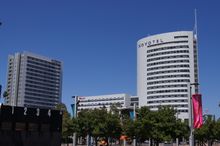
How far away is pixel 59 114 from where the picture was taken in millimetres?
55094

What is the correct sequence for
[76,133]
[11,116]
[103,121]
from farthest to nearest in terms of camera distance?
[76,133] → [103,121] → [11,116]

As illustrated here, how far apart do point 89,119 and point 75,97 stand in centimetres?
504

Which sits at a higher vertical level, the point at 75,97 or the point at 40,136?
the point at 75,97

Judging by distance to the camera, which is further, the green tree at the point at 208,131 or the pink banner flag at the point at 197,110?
the green tree at the point at 208,131

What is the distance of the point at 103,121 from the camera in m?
66.4

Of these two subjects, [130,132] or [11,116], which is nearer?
[11,116]

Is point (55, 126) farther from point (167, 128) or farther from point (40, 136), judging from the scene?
point (167, 128)

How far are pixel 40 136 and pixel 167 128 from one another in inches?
661

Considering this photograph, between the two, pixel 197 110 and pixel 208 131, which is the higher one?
pixel 197 110

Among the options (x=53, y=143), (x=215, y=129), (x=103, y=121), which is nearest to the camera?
(x=53, y=143)

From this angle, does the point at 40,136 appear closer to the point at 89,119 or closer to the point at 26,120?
the point at 26,120

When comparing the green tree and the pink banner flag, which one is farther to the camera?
the green tree

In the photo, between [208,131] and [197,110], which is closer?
[197,110]

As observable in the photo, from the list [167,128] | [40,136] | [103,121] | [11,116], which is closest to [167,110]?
[167,128]
